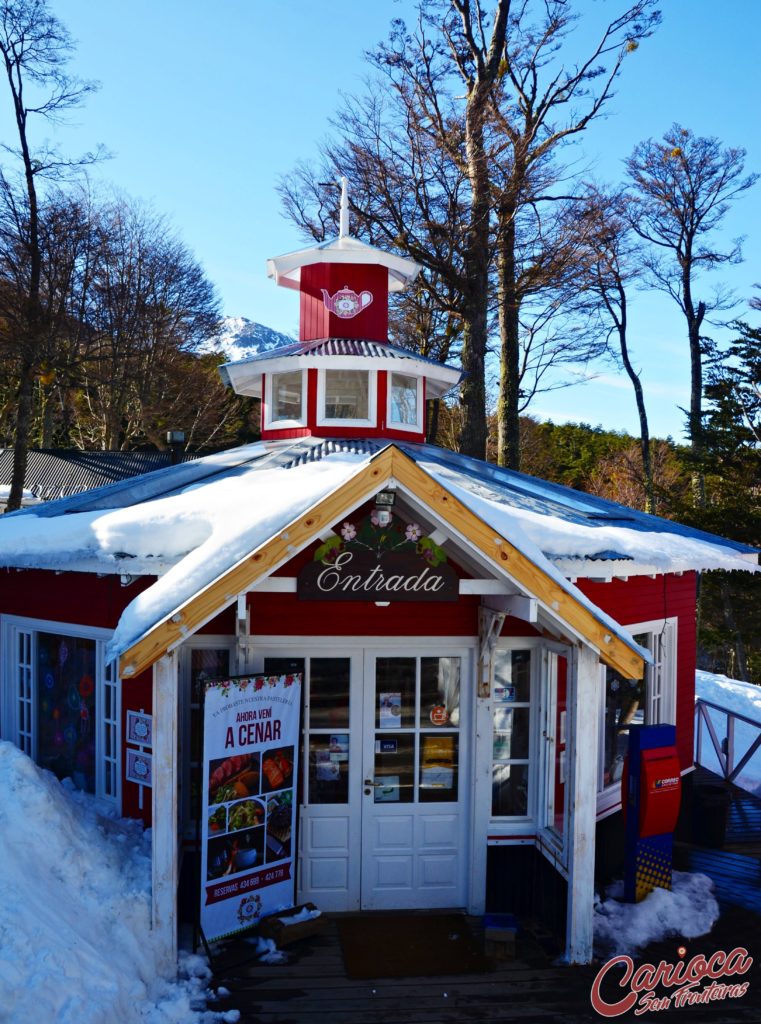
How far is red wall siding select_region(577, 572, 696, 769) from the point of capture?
8.58 m

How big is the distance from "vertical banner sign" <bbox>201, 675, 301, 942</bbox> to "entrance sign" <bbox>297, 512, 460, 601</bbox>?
4.32 feet

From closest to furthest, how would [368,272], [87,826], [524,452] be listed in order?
[87,826] → [368,272] → [524,452]

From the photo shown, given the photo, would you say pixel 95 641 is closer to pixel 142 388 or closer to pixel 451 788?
pixel 451 788

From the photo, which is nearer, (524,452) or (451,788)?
(451,788)

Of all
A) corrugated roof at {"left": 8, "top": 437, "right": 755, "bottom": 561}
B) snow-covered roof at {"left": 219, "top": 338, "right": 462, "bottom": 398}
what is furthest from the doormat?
snow-covered roof at {"left": 219, "top": 338, "right": 462, "bottom": 398}

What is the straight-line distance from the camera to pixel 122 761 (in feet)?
25.0

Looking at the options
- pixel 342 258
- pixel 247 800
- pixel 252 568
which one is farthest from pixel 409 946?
pixel 342 258

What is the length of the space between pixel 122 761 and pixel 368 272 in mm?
7633

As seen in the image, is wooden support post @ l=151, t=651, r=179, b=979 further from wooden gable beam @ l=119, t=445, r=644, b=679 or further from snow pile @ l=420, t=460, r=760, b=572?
snow pile @ l=420, t=460, r=760, b=572

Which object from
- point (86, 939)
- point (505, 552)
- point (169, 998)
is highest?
point (505, 552)

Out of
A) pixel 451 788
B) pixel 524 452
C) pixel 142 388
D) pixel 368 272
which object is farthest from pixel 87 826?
pixel 524 452

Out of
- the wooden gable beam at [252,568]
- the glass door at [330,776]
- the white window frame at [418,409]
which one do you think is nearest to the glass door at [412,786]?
the glass door at [330,776]

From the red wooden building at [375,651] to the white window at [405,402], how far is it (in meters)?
1.70

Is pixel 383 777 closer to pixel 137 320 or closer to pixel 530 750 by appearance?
pixel 530 750
